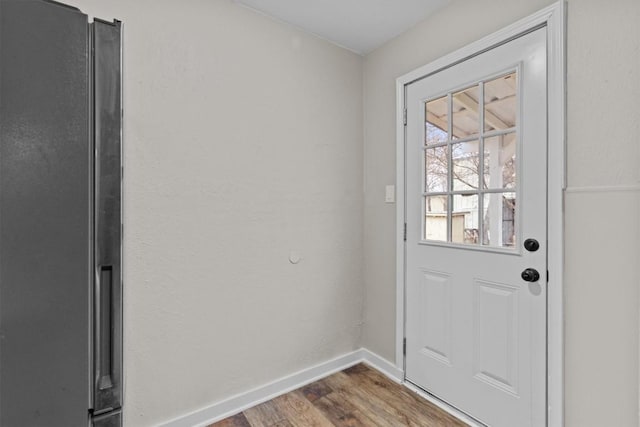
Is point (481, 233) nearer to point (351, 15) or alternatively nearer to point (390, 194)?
point (390, 194)

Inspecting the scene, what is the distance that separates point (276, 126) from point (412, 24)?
1107 millimetres

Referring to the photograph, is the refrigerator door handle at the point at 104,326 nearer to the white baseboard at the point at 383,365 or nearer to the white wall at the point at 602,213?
the white wall at the point at 602,213

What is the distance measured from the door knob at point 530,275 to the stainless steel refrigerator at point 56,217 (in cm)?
162

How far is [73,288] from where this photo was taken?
1.96 ft

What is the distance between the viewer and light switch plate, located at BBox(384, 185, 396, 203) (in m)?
2.16

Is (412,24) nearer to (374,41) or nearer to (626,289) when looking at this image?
(374,41)

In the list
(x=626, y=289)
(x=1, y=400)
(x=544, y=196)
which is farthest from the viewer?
(x=544, y=196)

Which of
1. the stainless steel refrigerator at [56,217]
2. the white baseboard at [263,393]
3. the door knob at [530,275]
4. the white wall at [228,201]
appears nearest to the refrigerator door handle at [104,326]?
the stainless steel refrigerator at [56,217]

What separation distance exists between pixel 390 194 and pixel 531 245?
0.93 meters

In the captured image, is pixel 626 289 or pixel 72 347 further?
pixel 626 289

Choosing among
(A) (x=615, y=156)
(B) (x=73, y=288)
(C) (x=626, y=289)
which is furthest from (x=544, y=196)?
(B) (x=73, y=288)

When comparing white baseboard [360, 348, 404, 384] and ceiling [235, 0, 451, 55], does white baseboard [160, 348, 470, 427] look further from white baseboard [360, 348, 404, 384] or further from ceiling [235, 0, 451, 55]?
ceiling [235, 0, 451, 55]

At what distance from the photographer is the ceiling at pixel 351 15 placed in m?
1.81

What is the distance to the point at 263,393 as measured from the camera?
74.9 inches
